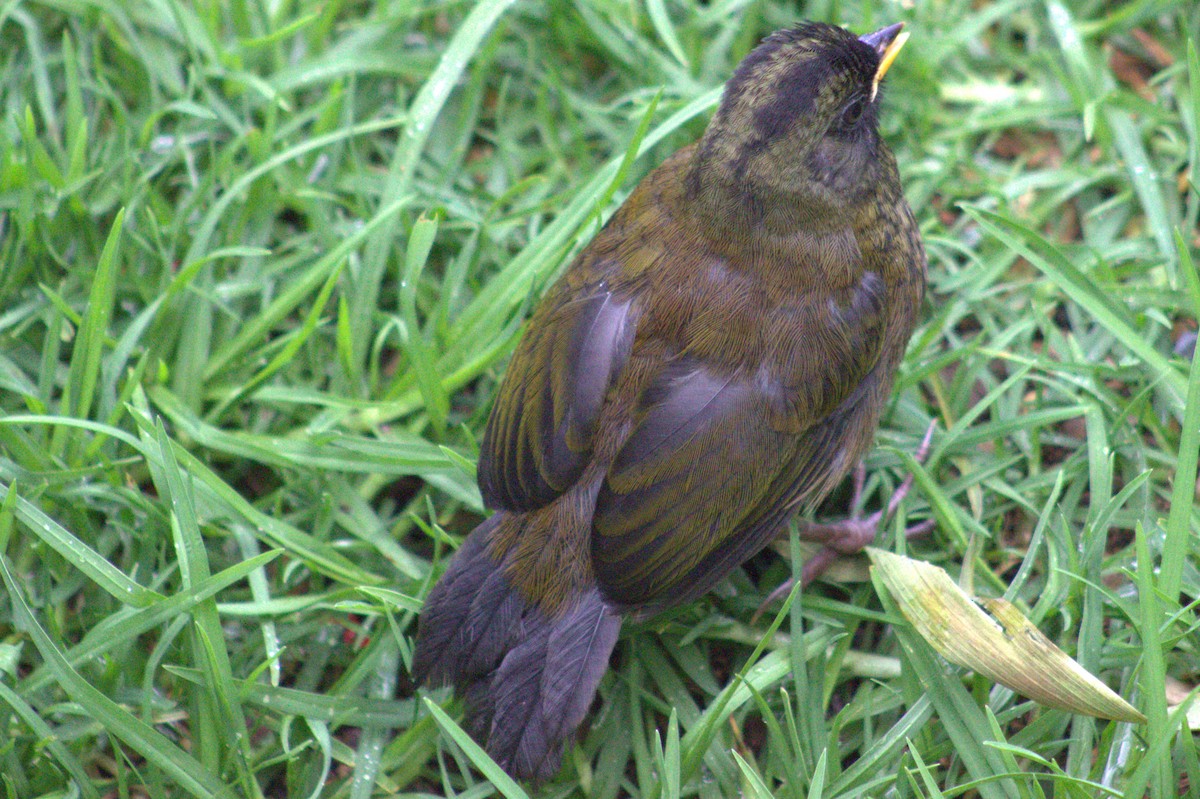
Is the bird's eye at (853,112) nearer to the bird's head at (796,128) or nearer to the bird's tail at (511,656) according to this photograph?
the bird's head at (796,128)

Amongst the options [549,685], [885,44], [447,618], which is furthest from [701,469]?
[885,44]

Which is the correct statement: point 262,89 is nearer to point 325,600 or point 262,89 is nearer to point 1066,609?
point 325,600

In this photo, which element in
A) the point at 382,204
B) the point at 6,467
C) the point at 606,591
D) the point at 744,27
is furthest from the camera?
the point at 744,27

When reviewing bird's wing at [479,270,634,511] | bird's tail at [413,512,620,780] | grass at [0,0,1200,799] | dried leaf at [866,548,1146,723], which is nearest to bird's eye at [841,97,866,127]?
grass at [0,0,1200,799]

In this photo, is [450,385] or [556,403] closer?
[556,403]

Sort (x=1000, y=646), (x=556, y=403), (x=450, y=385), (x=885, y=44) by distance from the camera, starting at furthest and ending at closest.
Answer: (x=450, y=385) → (x=885, y=44) → (x=556, y=403) → (x=1000, y=646)

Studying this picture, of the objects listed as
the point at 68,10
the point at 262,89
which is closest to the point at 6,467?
the point at 262,89

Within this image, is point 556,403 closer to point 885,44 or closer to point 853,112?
point 853,112
